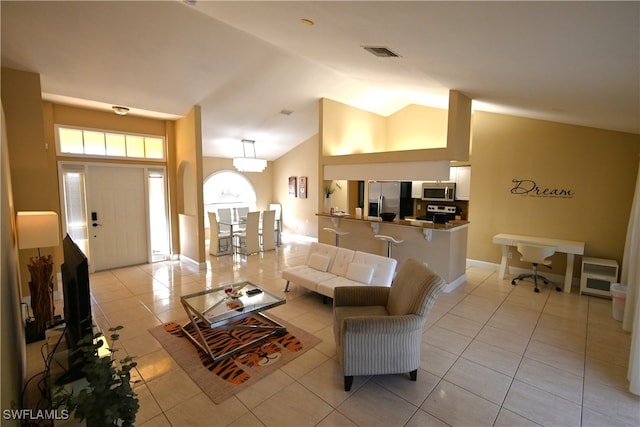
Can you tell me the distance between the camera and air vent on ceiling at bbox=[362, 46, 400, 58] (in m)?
3.10

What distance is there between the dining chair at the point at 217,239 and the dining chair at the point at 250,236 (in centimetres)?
28

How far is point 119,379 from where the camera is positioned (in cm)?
164

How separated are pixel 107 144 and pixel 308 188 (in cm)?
491

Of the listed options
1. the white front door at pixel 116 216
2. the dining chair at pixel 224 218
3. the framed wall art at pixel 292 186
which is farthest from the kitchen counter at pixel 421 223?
the white front door at pixel 116 216

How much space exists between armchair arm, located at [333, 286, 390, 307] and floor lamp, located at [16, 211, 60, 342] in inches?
121

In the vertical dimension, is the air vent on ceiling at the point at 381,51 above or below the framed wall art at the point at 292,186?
above

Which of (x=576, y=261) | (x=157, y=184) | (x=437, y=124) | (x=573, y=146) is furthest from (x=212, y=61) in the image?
(x=576, y=261)

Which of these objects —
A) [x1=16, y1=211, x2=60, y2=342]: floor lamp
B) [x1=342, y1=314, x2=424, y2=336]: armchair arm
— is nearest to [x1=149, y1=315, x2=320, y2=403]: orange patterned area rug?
[x1=342, y1=314, x2=424, y2=336]: armchair arm

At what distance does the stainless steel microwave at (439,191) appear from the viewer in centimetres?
647

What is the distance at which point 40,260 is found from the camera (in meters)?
3.52

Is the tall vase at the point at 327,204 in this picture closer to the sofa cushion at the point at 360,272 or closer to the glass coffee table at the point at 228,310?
the sofa cushion at the point at 360,272

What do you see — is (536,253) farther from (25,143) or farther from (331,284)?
(25,143)

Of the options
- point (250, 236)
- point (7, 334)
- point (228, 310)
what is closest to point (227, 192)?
point (250, 236)

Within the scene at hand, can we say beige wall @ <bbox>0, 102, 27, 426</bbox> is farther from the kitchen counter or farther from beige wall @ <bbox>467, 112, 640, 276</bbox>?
beige wall @ <bbox>467, 112, 640, 276</bbox>
